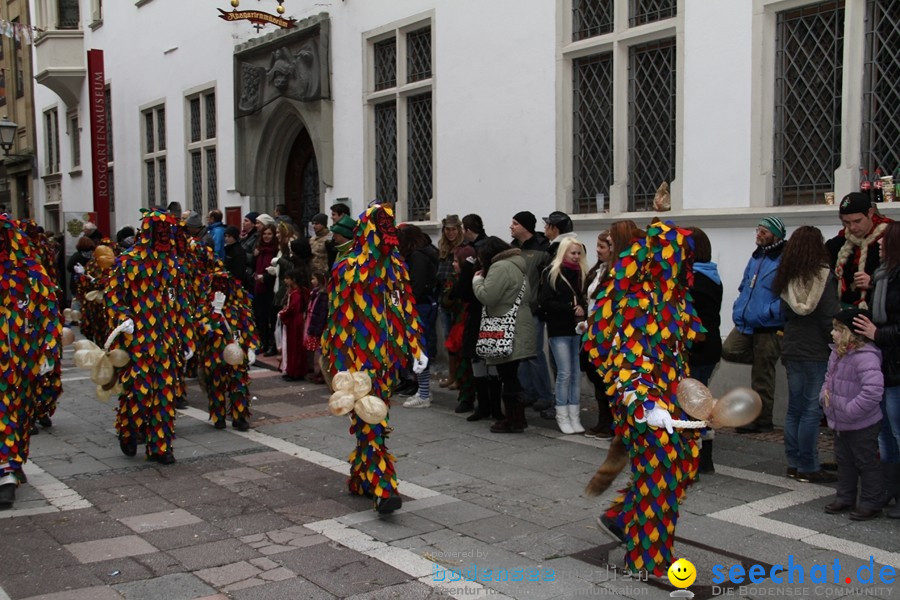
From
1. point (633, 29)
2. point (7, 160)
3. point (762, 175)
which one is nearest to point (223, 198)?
point (633, 29)

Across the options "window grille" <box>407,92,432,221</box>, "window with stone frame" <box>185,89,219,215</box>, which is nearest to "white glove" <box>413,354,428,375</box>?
"window grille" <box>407,92,432,221</box>

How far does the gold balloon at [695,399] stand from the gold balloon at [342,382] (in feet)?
6.66

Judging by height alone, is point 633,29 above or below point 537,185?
above

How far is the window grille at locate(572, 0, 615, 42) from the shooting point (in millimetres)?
9797

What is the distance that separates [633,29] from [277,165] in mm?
8376

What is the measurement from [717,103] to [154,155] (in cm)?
1469

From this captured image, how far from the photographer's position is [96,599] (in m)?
4.47

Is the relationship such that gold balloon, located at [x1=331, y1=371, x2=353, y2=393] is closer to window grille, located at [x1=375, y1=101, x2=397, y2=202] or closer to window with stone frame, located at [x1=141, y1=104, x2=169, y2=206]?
window grille, located at [x1=375, y1=101, x2=397, y2=202]

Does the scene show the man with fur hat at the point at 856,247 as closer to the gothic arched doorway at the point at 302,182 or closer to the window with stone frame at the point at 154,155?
the gothic arched doorway at the point at 302,182

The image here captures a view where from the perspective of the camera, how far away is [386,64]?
13172mm

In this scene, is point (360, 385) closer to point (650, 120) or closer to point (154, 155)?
point (650, 120)

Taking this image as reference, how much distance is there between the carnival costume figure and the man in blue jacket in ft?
13.8

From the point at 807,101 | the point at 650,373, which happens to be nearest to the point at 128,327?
the point at 650,373

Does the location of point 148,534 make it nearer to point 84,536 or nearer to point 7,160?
point 84,536
